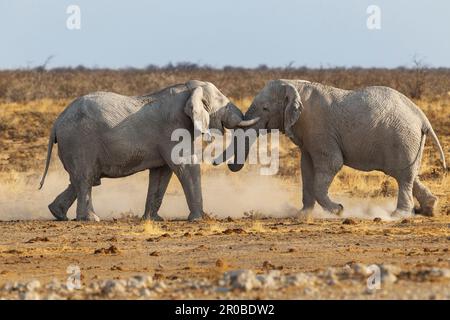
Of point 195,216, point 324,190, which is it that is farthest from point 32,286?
point 324,190

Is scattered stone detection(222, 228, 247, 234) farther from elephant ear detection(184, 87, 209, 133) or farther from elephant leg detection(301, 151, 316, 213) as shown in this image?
elephant leg detection(301, 151, 316, 213)

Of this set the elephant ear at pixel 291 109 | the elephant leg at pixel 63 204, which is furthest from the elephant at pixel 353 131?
the elephant leg at pixel 63 204

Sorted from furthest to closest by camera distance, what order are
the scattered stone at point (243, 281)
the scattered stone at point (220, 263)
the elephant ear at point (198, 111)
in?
1. the elephant ear at point (198, 111)
2. the scattered stone at point (220, 263)
3. the scattered stone at point (243, 281)

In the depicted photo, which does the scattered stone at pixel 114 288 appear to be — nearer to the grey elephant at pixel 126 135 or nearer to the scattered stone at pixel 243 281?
the scattered stone at pixel 243 281

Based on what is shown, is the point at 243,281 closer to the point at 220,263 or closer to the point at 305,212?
the point at 220,263

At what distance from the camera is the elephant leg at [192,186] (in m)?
25.0

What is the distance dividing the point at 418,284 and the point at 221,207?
13007 mm

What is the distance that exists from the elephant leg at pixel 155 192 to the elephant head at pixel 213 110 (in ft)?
3.75

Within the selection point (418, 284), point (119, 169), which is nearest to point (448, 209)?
point (119, 169)

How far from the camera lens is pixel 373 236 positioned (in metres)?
22.2

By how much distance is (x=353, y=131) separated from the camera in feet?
82.9

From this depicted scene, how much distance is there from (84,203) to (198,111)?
2.55 m

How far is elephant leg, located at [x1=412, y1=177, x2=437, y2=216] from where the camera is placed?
25750mm

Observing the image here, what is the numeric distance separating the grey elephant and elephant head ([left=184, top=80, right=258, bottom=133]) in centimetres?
2
